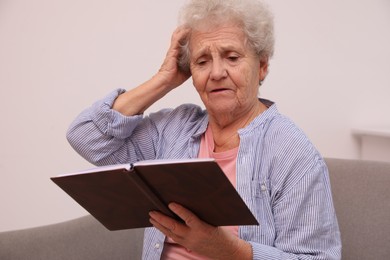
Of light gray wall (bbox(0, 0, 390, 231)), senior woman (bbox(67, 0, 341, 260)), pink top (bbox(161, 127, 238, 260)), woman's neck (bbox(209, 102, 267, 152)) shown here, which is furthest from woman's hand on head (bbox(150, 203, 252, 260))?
light gray wall (bbox(0, 0, 390, 231))

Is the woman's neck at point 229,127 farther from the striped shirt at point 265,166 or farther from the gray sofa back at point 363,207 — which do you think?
the gray sofa back at point 363,207

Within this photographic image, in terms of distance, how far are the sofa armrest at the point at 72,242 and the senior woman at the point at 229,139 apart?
0.87 feet

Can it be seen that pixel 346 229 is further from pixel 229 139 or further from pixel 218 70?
pixel 218 70

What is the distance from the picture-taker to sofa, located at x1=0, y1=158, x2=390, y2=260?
1.39 metres

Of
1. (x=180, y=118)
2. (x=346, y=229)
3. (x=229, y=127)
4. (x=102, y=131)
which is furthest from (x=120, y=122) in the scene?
Answer: (x=346, y=229)

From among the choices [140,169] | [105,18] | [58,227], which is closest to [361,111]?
[105,18]

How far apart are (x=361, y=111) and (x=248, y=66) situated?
92 centimetres

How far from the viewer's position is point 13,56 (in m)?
1.72

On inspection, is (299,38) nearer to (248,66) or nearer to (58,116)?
(248,66)

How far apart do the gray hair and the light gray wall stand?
1.95 feet

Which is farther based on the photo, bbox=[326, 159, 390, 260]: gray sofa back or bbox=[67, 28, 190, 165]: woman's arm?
bbox=[326, 159, 390, 260]: gray sofa back

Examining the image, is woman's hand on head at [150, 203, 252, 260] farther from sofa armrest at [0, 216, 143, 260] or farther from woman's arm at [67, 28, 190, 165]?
sofa armrest at [0, 216, 143, 260]

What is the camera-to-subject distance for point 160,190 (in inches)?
33.4

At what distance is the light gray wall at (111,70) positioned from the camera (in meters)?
1.73
